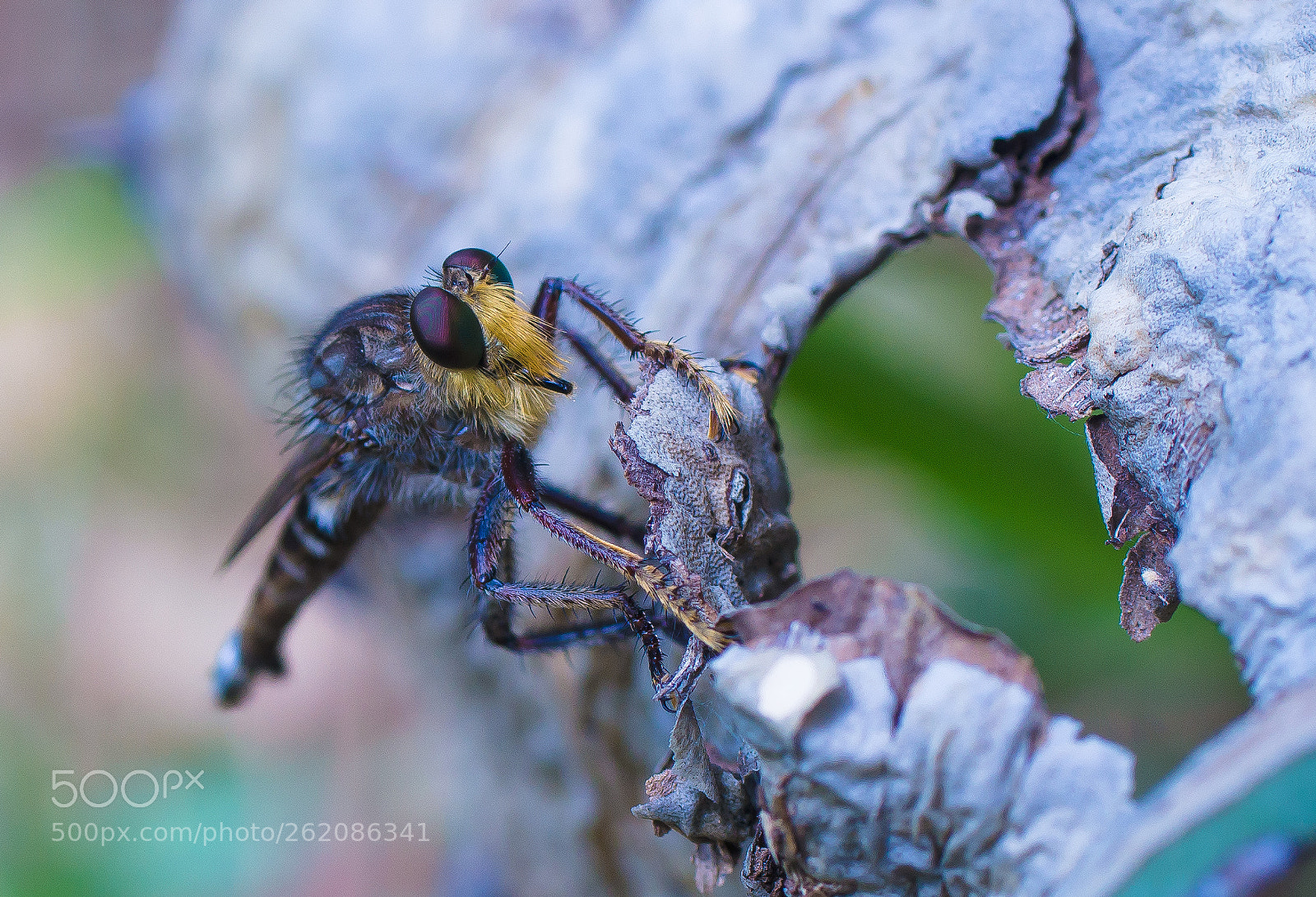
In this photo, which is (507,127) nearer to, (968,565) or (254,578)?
(968,565)

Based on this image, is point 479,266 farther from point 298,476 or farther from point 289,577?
point 289,577

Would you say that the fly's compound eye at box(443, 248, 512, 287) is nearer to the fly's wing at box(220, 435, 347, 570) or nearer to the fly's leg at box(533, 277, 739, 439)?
the fly's leg at box(533, 277, 739, 439)

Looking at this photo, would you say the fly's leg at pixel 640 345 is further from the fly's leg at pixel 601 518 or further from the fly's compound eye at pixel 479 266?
the fly's leg at pixel 601 518

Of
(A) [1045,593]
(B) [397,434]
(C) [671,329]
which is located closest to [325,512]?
(B) [397,434]

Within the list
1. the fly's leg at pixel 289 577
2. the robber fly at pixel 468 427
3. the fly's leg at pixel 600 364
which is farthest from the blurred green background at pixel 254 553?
the robber fly at pixel 468 427

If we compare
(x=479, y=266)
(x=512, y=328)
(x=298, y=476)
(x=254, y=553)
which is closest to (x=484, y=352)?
(x=512, y=328)

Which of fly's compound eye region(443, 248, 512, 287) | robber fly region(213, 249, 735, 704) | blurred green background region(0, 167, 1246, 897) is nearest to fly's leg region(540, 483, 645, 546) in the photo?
robber fly region(213, 249, 735, 704)

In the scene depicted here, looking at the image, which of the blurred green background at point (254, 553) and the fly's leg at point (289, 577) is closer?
the fly's leg at point (289, 577)
